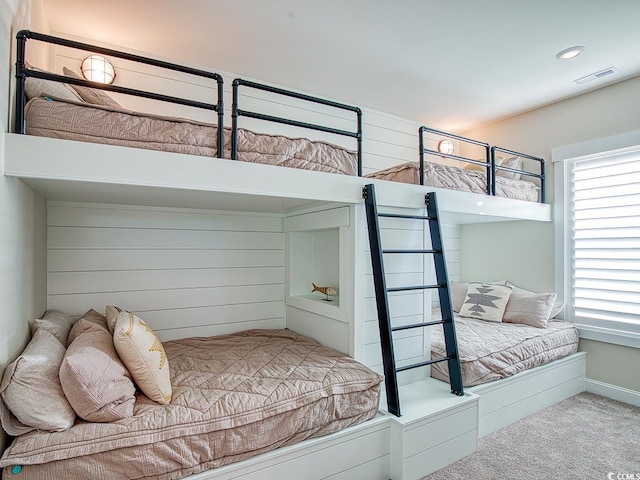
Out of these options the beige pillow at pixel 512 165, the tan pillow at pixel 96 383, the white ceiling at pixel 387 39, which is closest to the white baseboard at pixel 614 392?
the beige pillow at pixel 512 165

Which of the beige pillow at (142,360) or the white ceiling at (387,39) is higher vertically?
the white ceiling at (387,39)

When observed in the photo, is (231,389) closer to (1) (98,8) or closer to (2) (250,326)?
(2) (250,326)

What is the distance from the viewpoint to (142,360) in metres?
1.58

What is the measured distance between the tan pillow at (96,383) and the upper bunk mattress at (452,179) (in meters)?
2.18

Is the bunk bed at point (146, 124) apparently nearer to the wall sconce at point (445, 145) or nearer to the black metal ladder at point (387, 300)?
the black metal ladder at point (387, 300)

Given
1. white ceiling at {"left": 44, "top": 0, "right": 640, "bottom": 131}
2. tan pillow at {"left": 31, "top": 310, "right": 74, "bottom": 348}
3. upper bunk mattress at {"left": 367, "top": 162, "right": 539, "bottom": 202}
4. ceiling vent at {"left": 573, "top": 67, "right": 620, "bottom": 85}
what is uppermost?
white ceiling at {"left": 44, "top": 0, "right": 640, "bottom": 131}

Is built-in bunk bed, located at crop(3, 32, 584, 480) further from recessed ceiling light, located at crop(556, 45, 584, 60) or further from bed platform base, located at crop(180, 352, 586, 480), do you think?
recessed ceiling light, located at crop(556, 45, 584, 60)

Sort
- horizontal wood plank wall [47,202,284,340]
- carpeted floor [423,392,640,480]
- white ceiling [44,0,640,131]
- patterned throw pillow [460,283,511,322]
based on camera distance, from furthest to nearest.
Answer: patterned throw pillow [460,283,511,322] < horizontal wood plank wall [47,202,284,340] < white ceiling [44,0,640,131] < carpeted floor [423,392,640,480]

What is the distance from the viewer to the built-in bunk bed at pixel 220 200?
1.47 m

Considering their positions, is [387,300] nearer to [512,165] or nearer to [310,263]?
[310,263]

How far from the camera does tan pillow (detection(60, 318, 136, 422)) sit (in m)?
1.34

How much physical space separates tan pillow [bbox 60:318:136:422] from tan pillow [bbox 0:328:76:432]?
0.04 metres

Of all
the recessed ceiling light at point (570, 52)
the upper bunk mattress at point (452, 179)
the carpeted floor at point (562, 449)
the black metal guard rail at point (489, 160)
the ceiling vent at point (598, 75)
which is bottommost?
the carpeted floor at point (562, 449)

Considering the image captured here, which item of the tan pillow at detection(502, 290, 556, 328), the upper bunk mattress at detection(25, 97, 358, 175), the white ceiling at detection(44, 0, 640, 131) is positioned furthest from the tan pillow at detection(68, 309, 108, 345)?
the tan pillow at detection(502, 290, 556, 328)
